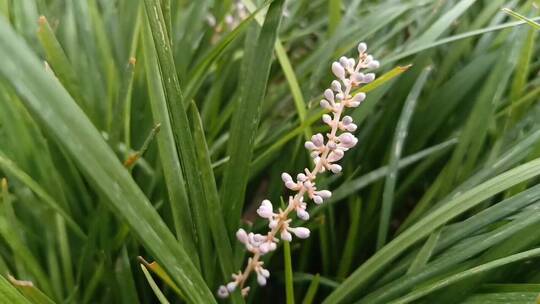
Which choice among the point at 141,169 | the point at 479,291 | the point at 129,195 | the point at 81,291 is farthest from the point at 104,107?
the point at 479,291

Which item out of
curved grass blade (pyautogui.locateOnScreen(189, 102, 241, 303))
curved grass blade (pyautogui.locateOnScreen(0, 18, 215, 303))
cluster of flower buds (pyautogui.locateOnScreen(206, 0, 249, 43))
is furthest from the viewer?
cluster of flower buds (pyautogui.locateOnScreen(206, 0, 249, 43))

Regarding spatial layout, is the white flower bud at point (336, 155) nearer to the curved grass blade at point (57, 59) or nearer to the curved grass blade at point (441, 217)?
the curved grass blade at point (441, 217)

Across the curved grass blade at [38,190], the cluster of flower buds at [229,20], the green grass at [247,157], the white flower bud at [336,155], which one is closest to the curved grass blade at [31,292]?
the green grass at [247,157]

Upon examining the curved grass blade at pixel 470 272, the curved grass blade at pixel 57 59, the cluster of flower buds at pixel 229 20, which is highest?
the curved grass blade at pixel 57 59

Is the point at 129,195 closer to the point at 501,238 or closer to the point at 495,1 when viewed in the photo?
the point at 501,238

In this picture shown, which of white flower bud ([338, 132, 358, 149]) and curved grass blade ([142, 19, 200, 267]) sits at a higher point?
curved grass blade ([142, 19, 200, 267])

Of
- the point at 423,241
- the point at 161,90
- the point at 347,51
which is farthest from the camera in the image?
the point at 347,51

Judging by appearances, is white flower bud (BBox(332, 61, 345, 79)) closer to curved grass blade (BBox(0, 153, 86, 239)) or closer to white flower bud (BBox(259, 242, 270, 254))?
white flower bud (BBox(259, 242, 270, 254))

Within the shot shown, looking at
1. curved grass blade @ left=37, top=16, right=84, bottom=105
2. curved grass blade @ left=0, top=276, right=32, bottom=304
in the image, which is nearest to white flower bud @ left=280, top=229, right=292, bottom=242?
curved grass blade @ left=0, top=276, right=32, bottom=304
